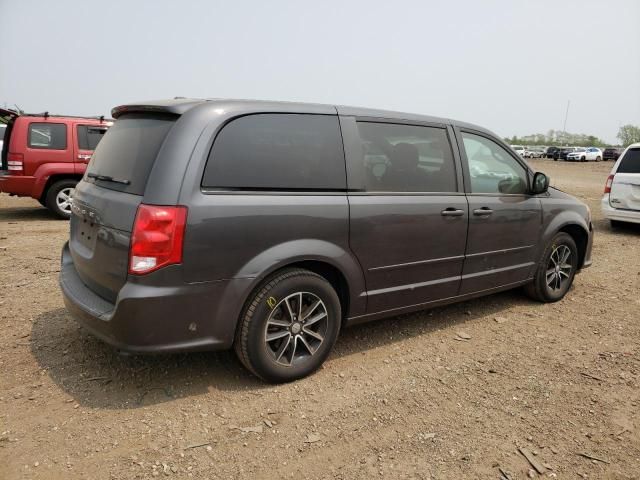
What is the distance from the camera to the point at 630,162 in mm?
8734

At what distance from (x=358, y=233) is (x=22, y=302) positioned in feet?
10.3

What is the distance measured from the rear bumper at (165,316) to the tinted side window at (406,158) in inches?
51.5

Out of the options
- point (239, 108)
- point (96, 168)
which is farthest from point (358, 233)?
point (96, 168)

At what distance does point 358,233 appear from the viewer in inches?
127

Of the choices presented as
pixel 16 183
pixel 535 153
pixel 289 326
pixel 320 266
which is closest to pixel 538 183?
pixel 320 266

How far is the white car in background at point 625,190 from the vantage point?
8.52 m

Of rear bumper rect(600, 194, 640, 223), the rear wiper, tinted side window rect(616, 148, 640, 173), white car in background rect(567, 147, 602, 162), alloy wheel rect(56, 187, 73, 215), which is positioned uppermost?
white car in background rect(567, 147, 602, 162)

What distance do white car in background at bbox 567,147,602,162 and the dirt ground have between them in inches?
1913

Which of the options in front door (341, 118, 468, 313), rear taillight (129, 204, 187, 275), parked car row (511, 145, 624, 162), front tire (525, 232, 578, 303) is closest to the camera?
rear taillight (129, 204, 187, 275)

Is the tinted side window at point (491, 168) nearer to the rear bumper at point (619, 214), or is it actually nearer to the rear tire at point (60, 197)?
the rear bumper at point (619, 214)

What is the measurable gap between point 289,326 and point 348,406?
0.61 metres

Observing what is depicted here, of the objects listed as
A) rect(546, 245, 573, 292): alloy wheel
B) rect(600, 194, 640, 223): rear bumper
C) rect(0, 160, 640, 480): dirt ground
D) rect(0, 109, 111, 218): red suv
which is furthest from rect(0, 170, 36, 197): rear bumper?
rect(600, 194, 640, 223): rear bumper

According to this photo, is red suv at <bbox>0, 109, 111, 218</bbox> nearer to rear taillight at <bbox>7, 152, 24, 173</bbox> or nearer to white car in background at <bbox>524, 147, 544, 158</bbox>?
rear taillight at <bbox>7, 152, 24, 173</bbox>

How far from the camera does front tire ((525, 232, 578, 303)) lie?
15.4 feet
